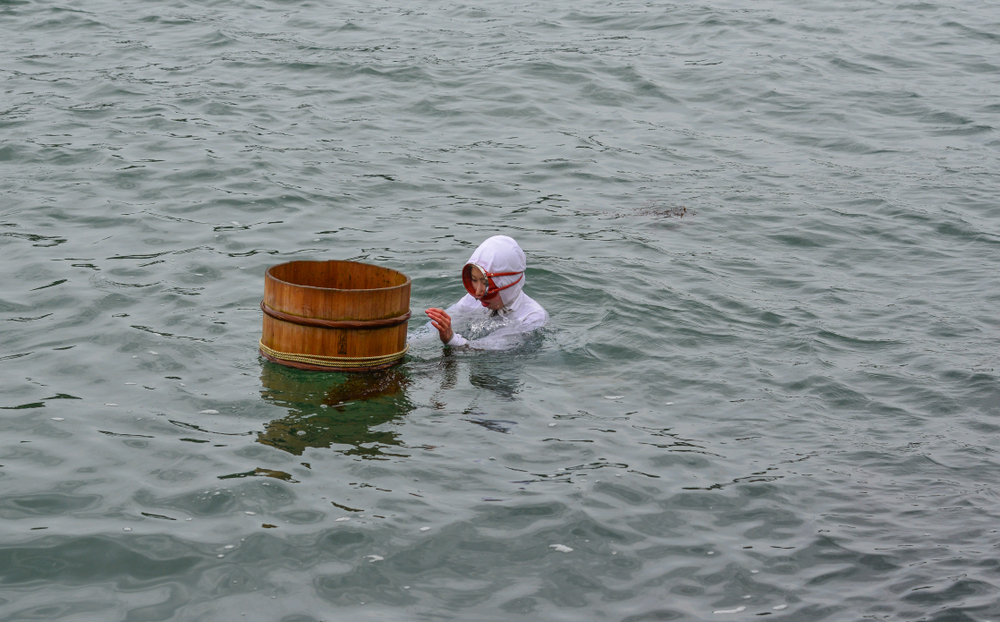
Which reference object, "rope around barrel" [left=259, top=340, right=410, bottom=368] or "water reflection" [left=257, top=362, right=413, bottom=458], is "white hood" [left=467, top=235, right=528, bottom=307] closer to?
"water reflection" [left=257, top=362, right=413, bottom=458]

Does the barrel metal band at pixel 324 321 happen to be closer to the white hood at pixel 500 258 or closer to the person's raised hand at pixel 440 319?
the person's raised hand at pixel 440 319

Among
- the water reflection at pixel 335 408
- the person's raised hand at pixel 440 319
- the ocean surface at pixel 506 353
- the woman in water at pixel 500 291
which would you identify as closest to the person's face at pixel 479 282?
the woman in water at pixel 500 291

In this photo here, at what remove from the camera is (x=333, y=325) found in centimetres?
668

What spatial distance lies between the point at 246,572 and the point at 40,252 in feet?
18.0

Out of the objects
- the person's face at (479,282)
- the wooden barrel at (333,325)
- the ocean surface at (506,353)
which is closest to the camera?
the ocean surface at (506,353)

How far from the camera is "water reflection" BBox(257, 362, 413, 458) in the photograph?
20.6 feet

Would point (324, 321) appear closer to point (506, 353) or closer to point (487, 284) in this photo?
point (487, 284)

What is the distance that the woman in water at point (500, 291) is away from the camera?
7977mm

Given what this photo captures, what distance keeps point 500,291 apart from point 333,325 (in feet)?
5.96

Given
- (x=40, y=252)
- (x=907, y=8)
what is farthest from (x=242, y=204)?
(x=907, y=8)

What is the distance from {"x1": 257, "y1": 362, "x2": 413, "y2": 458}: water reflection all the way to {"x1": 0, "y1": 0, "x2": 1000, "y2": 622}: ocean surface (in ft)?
0.09

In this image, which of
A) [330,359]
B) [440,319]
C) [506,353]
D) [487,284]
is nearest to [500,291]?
[487,284]

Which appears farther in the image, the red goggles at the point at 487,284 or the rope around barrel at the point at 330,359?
the red goggles at the point at 487,284

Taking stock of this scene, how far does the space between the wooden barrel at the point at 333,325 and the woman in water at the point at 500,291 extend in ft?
2.61
